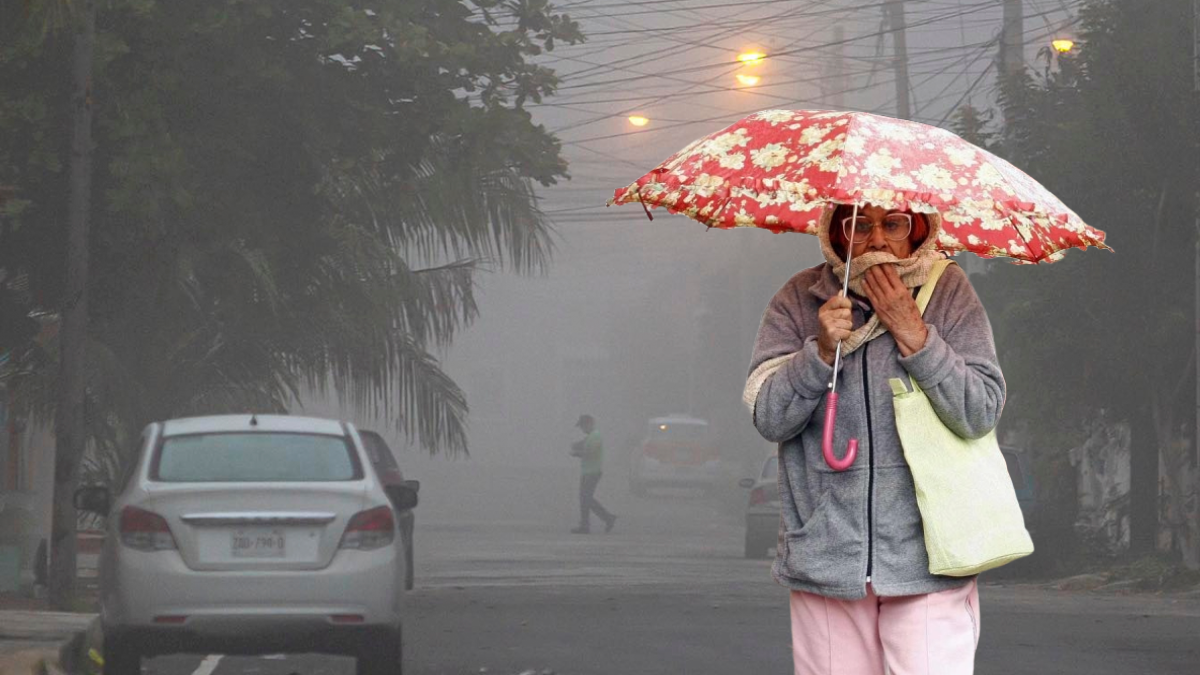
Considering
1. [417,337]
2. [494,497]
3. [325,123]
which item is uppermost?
[325,123]

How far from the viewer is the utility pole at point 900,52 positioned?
26766 mm

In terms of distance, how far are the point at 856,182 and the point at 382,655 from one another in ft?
20.1

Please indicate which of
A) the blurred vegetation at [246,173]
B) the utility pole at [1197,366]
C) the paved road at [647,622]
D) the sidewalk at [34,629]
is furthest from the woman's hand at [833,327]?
the utility pole at [1197,366]

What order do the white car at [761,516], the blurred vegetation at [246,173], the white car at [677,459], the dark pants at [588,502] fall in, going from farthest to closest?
the white car at [677,459], the dark pants at [588,502], the white car at [761,516], the blurred vegetation at [246,173]

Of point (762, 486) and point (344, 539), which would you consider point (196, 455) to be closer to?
point (344, 539)

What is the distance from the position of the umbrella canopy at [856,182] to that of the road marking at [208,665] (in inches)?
267

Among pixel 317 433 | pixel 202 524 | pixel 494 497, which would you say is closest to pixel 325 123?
pixel 317 433

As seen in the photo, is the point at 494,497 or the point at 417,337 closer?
the point at 417,337

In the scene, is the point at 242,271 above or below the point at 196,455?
above

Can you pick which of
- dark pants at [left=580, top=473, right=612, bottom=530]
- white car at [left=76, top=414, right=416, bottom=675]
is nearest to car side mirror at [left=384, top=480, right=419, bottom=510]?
white car at [left=76, top=414, right=416, bottom=675]

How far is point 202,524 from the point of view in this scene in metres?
9.43

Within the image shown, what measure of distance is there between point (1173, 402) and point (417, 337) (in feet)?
26.9

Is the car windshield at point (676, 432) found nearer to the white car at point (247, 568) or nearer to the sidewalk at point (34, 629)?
the sidewalk at point (34, 629)

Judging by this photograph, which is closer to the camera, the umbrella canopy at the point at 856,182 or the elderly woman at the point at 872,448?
the elderly woman at the point at 872,448
